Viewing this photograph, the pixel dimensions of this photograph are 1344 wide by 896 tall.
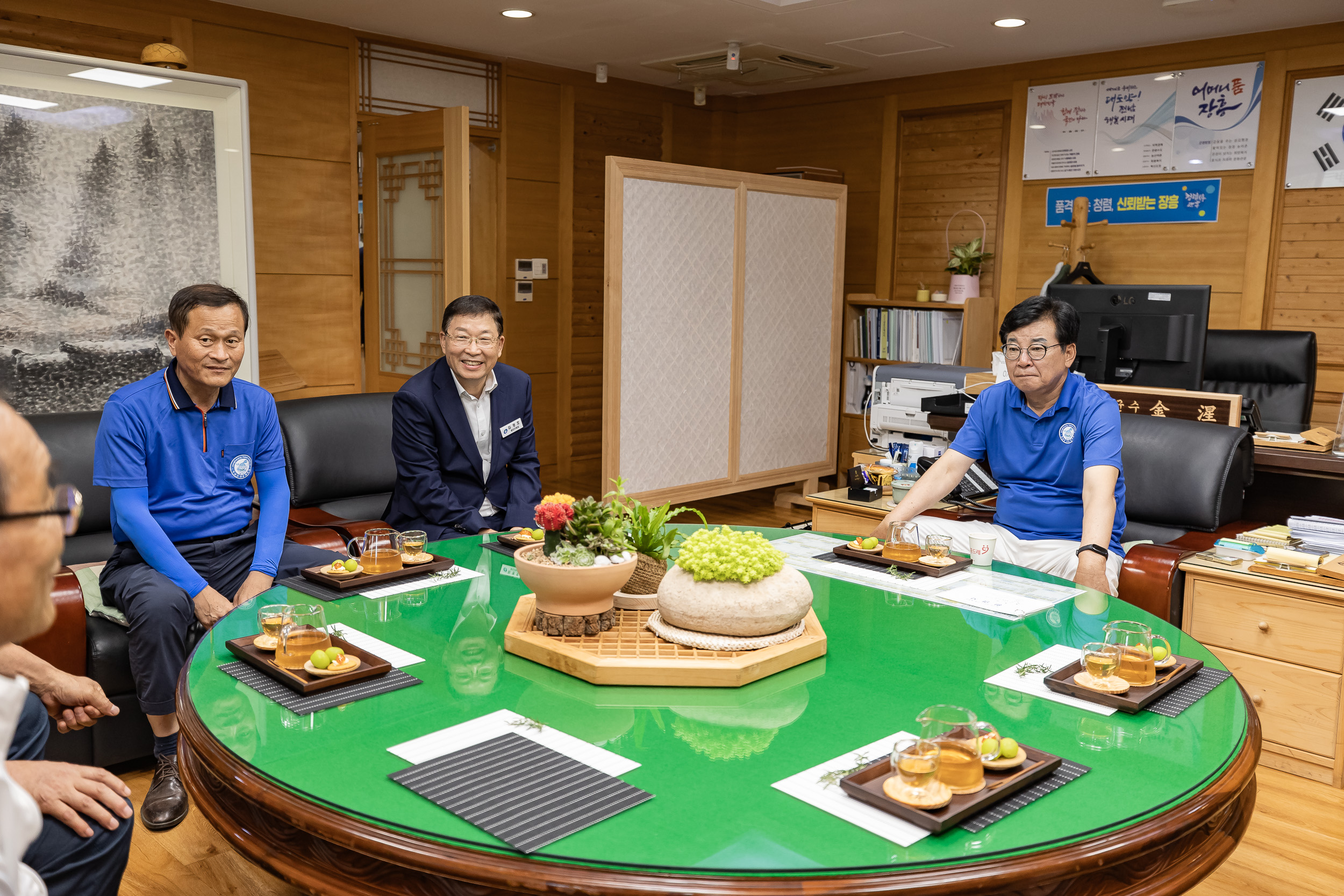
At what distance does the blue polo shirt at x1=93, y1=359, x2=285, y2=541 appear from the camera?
2748 mm

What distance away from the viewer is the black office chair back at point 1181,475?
3.48 meters

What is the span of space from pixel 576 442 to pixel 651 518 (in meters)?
5.00

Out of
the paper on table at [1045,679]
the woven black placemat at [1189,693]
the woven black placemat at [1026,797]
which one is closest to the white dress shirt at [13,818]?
the woven black placemat at [1026,797]

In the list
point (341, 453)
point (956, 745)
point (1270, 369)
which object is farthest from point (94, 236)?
point (1270, 369)

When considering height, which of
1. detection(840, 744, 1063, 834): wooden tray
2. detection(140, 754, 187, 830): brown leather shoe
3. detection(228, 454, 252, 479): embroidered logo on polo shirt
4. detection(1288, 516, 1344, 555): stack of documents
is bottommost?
detection(140, 754, 187, 830): brown leather shoe

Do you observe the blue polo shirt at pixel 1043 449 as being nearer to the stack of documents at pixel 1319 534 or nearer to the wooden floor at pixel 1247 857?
the stack of documents at pixel 1319 534

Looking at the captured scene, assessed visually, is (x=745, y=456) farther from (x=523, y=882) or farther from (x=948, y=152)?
(x=523, y=882)

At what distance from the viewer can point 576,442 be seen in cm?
701

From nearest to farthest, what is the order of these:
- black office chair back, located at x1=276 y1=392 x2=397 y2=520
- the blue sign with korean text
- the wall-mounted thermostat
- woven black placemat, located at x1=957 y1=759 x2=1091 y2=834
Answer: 1. woven black placemat, located at x1=957 y1=759 x2=1091 y2=834
2. black office chair back, located at x1=276 y1=392 x2=397 y2=520
3. the blue sign with korean text
4. the wall-mounted thermostat

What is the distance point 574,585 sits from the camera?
1794 mm

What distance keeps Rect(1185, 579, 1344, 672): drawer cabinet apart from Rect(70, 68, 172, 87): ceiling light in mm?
4040

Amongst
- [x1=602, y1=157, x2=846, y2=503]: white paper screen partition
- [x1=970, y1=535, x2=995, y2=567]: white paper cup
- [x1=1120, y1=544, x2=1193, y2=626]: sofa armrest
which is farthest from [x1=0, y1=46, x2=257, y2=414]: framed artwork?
[x1=1120, y1=544, x2=1193, y2=626]: sofa armrest

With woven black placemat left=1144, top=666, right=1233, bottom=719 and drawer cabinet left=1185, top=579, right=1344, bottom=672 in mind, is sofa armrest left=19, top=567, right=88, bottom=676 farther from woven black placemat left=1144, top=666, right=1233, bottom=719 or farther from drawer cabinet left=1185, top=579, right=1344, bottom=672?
drawer cabinet left=1185, top=579, right=1344, bottom=672

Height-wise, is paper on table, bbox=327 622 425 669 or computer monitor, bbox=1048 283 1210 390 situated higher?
computer monitor, bbox=1048 283 1210 390
